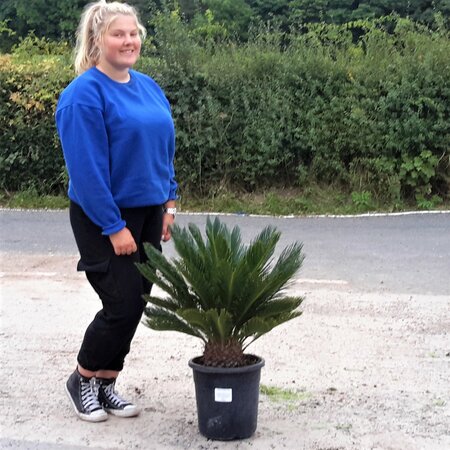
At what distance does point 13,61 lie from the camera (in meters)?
16.6

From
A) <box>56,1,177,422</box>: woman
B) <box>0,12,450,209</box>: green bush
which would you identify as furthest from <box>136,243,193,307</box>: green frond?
<box>0,12,450,209</box>: green bush

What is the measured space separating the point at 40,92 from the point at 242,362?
1200cm

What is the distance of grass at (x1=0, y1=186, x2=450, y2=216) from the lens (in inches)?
558

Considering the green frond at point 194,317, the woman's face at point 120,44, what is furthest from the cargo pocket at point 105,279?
the woman's face at point 120,44

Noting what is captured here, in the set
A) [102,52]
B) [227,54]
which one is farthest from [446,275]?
[227,54]

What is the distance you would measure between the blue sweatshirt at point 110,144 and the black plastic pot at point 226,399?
888 millimetres

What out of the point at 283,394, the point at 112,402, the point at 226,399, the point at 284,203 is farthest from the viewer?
the point at 284,203

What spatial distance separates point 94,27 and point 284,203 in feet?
33.3

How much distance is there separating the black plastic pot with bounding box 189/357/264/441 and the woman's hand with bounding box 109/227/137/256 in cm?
68

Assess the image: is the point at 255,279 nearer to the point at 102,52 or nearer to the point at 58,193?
the point at 102,52

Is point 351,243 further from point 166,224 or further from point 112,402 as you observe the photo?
point 112,402

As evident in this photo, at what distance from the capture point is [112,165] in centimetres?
438

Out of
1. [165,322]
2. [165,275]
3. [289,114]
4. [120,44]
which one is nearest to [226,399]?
[165,322]

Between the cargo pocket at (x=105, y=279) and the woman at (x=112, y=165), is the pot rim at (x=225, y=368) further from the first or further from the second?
the cargo pocket at (x=105, y=279)
